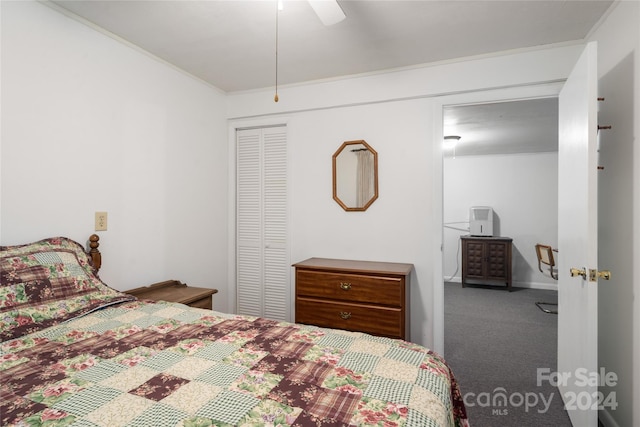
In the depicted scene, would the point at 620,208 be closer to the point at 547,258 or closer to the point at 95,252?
the point at 95,252

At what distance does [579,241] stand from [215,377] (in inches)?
76.9

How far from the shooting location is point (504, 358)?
281 centimetres

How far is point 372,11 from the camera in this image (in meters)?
1.95

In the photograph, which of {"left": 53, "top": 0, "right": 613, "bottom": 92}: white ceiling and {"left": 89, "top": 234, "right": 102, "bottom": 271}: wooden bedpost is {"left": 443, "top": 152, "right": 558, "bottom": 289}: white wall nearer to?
{"left": 53, "top": 0, "right": 613, "bottom": 92}: white ceiling

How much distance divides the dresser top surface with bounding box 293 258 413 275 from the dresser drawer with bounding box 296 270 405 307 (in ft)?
0.15

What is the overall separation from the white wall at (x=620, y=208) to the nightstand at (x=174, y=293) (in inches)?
100

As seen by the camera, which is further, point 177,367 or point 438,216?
point 438,216

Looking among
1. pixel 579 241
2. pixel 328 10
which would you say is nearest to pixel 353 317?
pixel 579 241

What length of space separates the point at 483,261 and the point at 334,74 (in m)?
4.24

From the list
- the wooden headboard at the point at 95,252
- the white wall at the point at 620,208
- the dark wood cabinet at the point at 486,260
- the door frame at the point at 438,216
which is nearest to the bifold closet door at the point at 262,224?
the door frame at the point at 438,216

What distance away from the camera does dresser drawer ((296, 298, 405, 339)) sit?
2.37 metres

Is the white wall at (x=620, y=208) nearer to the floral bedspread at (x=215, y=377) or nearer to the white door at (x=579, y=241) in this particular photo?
the white door at (x=579, y=241)

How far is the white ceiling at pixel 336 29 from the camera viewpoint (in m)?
1.90

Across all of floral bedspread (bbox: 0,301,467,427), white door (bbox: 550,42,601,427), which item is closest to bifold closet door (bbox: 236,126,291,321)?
floral bedspread (bbox: 0,301,467,427)
